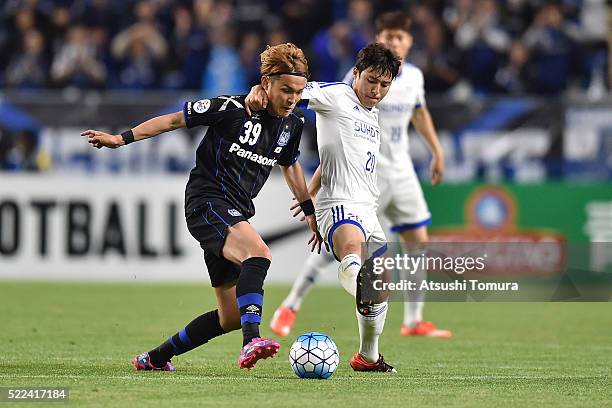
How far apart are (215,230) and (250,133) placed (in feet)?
2.08

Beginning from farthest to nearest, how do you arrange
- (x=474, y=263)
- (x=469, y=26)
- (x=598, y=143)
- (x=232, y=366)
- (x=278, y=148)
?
(x=469, y=26)
(x=598, y=143)
(x=474, y=263)
(x=232, y=366)
(x=278, y=148)

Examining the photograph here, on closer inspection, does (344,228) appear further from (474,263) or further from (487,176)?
(487,176)

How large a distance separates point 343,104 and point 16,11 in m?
11.4

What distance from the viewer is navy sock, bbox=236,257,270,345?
266 inches

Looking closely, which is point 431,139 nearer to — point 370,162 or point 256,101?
point 370,162

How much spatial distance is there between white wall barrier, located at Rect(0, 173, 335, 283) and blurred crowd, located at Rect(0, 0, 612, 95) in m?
2.33

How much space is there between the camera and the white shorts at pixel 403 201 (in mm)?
10352

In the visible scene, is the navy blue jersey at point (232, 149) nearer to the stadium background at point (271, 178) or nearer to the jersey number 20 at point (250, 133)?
the jersey number 20 at point (250, 133)

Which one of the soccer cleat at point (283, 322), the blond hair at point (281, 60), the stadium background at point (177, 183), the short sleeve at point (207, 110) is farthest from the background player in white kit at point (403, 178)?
the stadium background at point (177, 183)

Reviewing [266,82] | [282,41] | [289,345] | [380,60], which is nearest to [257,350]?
[266,82]

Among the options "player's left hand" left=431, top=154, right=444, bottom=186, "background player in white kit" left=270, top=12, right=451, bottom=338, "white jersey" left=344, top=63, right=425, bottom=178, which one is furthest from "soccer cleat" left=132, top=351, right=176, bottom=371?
"player's left hand" left=431, top=154, right=444, bottom=186

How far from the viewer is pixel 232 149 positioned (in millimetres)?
7191

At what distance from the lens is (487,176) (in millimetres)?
14875

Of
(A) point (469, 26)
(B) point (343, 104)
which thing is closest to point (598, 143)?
(A) point (469, 26)
